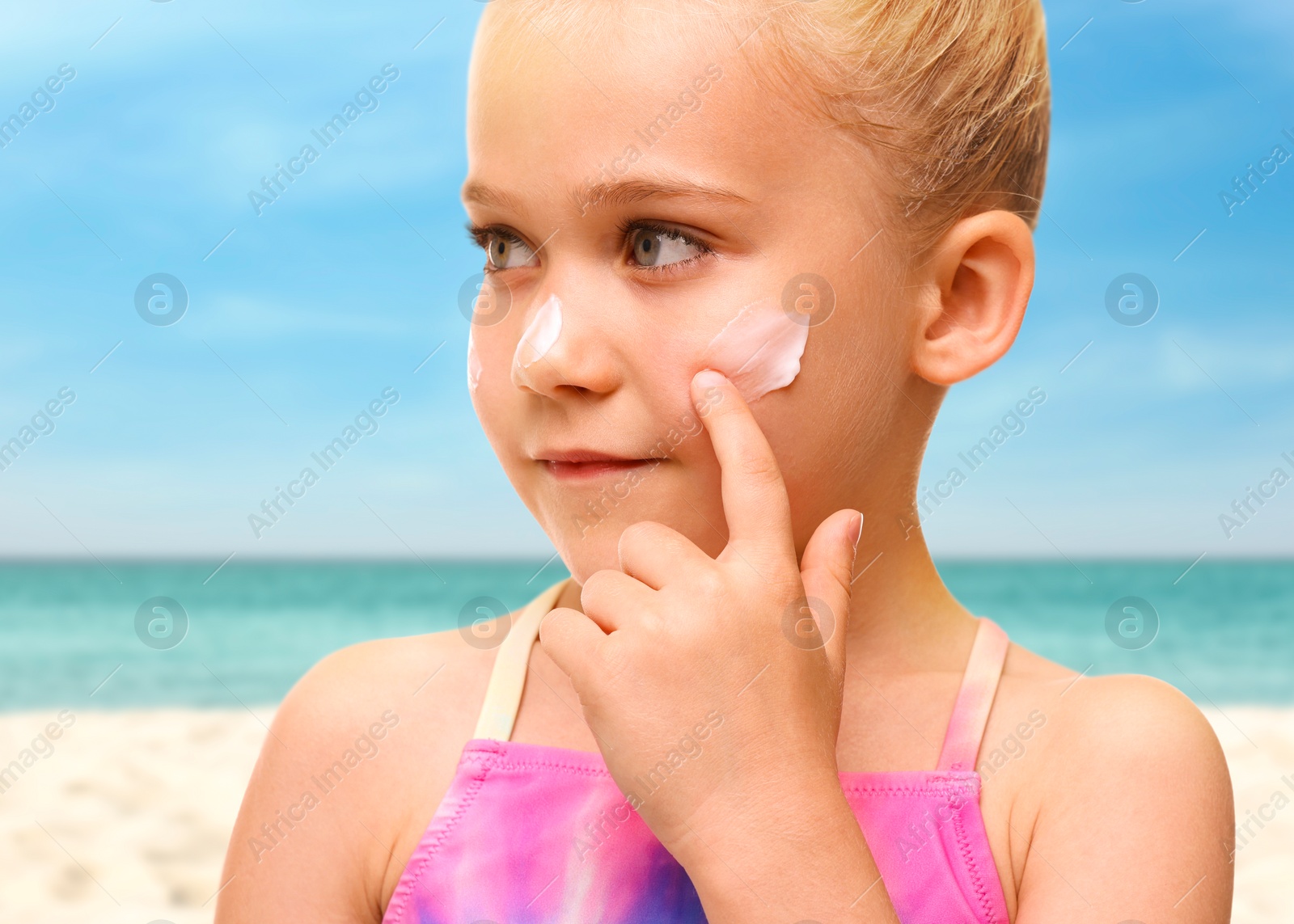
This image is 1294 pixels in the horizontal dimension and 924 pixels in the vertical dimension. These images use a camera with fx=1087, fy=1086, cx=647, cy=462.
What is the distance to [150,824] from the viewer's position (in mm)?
4828

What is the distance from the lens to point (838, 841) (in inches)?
45.9

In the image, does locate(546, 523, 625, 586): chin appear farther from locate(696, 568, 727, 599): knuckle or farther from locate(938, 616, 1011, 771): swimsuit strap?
locate(938, 616, 1011, 771): swimsuit strap

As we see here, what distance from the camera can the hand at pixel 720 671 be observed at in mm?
1174

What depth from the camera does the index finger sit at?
4.22 feet

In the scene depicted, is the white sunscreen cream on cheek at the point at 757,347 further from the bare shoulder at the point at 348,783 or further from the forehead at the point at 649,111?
the bare shoulder at the point at 348,783

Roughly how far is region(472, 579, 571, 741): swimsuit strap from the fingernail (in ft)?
1.58

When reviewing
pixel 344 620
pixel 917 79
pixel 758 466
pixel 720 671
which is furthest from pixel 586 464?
pixel 344 620

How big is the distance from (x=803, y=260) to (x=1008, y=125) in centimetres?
49

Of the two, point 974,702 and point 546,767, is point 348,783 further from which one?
point 974,702

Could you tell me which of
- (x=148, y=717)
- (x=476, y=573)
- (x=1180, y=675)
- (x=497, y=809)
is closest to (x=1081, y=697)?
(x=497, y=809)

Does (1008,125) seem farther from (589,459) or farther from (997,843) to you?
(997,843)

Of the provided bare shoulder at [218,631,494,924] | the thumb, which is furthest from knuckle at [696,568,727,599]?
bare shoulder at [218,631,494,924]

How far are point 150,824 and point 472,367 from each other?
4.17m

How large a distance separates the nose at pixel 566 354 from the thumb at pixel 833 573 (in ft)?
1.08
